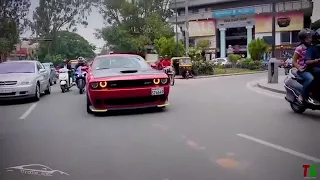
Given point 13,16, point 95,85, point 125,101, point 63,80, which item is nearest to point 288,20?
point 125,101

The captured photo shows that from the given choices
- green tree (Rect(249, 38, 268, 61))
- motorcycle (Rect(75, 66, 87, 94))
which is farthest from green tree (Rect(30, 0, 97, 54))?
green tree (Rect(249, 38, 268, 61))

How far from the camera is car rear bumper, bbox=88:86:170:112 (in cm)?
717

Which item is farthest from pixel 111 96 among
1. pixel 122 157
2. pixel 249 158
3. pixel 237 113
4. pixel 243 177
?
pixel 243 177

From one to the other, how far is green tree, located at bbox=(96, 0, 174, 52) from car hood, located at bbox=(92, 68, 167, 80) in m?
32.4

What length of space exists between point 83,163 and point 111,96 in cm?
334

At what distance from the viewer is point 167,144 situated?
15.5 feet

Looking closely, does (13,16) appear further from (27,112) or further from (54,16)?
(27,112)

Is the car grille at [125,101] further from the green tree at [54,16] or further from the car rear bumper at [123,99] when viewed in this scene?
the green tree at [54,16]

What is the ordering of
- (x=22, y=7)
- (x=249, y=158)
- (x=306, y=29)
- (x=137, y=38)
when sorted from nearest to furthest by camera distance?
(x=22, y=7) < (x=249, y=158) < (x=306, y=29) < (x=137, y=38)

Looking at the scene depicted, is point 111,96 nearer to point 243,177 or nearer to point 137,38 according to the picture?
point 243,177

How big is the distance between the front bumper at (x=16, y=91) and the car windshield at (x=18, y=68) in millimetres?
552

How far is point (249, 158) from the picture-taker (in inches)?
153

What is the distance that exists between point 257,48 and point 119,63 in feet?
85.0

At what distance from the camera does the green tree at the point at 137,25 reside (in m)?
41.7
